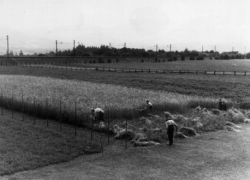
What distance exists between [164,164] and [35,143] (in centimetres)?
765

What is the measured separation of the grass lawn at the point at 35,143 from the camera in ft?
54.9

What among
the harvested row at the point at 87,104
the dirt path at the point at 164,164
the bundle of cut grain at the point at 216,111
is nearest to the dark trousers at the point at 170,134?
the dirt path at the point at 164,164

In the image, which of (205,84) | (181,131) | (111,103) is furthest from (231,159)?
(205,84)

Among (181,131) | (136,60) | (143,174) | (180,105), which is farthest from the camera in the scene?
(136,60)

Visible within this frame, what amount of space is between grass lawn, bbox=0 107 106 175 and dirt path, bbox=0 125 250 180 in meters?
0.79

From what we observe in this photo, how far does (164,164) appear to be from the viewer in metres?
16.9

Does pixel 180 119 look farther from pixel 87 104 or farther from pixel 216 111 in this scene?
pixel 87 104

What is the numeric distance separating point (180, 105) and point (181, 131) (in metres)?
7.56

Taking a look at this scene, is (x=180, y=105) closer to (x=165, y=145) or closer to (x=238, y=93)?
(x=165, y=145)

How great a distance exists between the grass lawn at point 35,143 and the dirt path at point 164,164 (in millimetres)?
786

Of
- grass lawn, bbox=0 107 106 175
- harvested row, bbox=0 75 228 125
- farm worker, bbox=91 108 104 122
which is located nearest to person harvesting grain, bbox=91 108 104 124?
farm worker, bbox=91 108 104 122

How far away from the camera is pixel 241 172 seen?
1593 centimetres

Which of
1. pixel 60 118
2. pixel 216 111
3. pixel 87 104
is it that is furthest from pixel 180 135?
pixel 87 104

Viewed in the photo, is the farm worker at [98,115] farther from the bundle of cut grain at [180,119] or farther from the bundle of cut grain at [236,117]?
the bundle of cut grain at [236,117]
